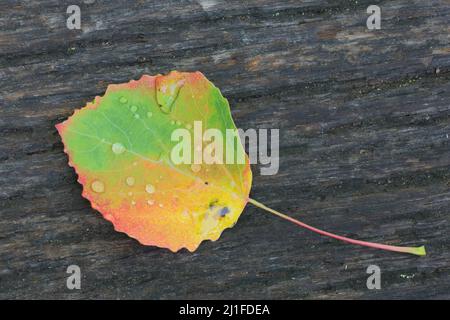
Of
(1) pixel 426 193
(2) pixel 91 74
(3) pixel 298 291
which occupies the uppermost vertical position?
(2) pixel 91 74

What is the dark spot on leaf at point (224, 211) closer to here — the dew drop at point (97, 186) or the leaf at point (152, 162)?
the leaf at point (152, 162)

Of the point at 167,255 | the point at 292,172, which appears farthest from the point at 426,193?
the point at 167,255

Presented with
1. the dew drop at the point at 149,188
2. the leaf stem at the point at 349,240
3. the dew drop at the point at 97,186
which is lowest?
the leaf stem at the point at 349,240

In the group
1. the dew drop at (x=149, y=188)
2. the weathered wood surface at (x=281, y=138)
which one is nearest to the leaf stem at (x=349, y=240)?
the weathered wood surface at (x=281, y=138)

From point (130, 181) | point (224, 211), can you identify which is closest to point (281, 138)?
point (224, 211)

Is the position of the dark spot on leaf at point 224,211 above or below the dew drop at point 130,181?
below

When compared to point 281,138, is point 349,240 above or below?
below

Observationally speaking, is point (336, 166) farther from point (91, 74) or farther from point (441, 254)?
point (91, 74)

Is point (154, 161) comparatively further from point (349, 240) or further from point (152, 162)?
point (349, 240)
